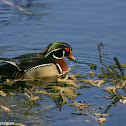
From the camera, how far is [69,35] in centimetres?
1122

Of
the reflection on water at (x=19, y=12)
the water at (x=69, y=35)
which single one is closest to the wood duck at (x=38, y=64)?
the water at (x=69, y=35)

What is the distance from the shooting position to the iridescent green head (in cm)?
879

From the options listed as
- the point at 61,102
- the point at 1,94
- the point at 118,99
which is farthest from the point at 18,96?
the point at 118,99

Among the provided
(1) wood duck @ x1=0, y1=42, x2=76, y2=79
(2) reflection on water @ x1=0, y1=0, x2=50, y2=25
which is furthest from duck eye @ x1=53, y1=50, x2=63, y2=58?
(2) reflection on water @ x1=0, y1=0, x2=50, y2=25

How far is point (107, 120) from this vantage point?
5.98m

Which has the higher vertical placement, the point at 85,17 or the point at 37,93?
the point at 85,17

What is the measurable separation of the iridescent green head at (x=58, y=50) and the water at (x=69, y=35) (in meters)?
0.45

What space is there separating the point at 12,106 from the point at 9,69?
5.42ft

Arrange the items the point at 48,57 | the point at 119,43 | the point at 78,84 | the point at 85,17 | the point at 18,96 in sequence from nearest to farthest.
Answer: the point at 18,96, the point at 78,84, the point at 48,57, the point at 119,43, the point at 85,17

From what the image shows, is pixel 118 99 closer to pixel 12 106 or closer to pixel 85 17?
pixel 12 106

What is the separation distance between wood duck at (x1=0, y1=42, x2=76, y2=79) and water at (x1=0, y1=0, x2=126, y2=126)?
452 mm

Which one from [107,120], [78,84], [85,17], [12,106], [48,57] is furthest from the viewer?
[85,17]

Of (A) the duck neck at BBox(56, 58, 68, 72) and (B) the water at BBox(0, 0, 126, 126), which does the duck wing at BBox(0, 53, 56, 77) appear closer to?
(A) the duck neck at BBox(56, 58, 68, 72)

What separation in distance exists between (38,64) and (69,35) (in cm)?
322
